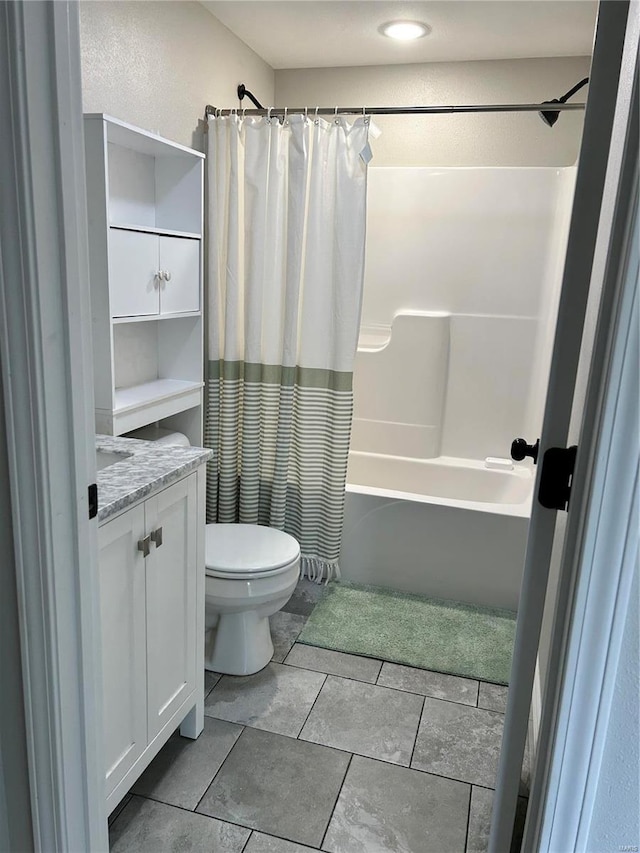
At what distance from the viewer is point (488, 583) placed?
2846mm

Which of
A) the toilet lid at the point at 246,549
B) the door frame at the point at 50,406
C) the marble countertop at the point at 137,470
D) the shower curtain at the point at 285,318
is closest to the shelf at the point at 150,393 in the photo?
the marble countertop at the point at 137,470

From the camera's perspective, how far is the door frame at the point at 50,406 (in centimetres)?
93

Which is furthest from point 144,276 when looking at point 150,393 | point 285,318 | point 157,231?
point 285,318

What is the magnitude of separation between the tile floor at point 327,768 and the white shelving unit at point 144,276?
986 millimetres

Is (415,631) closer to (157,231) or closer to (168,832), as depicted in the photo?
(168,832)

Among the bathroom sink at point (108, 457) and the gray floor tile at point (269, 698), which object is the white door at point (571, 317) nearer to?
the gray floor tile at point (269, 698)

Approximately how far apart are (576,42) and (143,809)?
3.28 meters

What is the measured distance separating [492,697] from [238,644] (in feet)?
2.87

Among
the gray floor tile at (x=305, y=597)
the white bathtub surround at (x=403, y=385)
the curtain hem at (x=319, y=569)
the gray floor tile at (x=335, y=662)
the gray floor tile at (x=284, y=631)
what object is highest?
the white bathtub surround at (x=403, y=385)

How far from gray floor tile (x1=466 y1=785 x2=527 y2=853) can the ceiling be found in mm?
2695

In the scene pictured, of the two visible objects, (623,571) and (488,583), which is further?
(488,583)

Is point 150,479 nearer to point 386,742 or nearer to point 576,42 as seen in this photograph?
point 386,742

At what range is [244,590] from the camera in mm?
2188

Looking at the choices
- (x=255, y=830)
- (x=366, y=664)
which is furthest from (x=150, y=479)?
(x=366, y=664)
